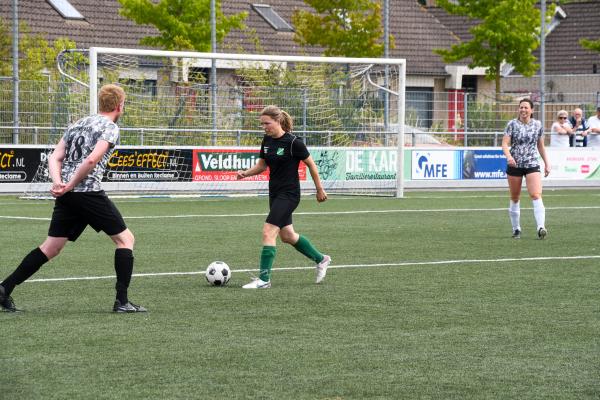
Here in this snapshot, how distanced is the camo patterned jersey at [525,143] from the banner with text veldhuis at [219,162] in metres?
9.49

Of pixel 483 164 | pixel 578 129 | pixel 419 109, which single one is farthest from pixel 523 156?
pixel 419 109

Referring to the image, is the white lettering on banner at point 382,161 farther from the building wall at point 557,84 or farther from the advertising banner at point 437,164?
the building wall at point 557,84

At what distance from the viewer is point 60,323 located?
8.72 metres

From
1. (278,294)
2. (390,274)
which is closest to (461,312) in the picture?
(278,294)

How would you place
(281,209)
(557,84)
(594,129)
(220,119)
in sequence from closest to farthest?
(281,209) < (220,119) < (594,129) < (557,84)

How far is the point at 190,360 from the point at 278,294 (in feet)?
10.6

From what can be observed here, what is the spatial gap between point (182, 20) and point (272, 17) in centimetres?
1127

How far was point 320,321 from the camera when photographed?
8.93m

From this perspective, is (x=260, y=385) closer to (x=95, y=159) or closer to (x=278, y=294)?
(x=95, y=159)

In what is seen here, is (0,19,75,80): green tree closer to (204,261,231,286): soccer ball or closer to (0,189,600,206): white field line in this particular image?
(0,189,600,206): white field line

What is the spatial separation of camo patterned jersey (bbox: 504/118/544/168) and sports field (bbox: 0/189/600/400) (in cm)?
102

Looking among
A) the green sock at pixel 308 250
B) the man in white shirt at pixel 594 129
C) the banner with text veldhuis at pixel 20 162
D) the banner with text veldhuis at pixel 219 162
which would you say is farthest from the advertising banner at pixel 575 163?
the green sock at pixel 308 250

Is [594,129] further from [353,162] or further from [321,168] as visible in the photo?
[321,168]

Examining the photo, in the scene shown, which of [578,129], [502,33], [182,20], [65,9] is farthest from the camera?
[65,9]
